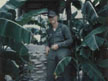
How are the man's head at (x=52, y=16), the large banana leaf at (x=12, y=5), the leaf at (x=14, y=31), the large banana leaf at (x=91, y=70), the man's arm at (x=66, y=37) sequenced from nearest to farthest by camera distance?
the leaf at (x=14, y=31) → the man's head at (x=52, y=16) → the man's arm at (x=66, y=37) → the large banana leaf at (x=12, y=5) → the large banana leaf at (x=91, y=70)

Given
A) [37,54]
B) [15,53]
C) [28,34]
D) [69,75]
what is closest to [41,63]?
[37,54]

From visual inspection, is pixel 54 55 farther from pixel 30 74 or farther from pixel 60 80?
pixel 30 74

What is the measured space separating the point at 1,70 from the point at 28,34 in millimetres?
1429

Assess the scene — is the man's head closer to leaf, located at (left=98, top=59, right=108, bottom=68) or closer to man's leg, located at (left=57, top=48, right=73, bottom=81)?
man's leg, located at (left=57, top=48, right=73, bottom=81)

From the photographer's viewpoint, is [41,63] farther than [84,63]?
Yes

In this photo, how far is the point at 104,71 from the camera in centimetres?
686

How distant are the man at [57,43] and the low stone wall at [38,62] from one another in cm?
290

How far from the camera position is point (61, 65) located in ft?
19.1

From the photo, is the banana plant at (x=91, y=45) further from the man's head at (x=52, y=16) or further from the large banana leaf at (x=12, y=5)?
the large banana leaf at (x=12, y=5)

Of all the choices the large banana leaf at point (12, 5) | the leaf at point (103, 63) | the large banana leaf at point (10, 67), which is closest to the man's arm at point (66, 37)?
the leaf at point (103, 63)

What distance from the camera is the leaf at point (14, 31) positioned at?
5.52 m

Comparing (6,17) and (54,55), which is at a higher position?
(6,17)

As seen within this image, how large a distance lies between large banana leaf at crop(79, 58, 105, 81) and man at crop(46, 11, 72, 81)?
0.47 m

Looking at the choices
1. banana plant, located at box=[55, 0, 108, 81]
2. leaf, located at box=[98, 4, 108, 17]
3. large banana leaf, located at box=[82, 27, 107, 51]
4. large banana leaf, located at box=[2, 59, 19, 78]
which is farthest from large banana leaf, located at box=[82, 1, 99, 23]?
large banana leaf, located at box=[2, 59, 19, 78]
